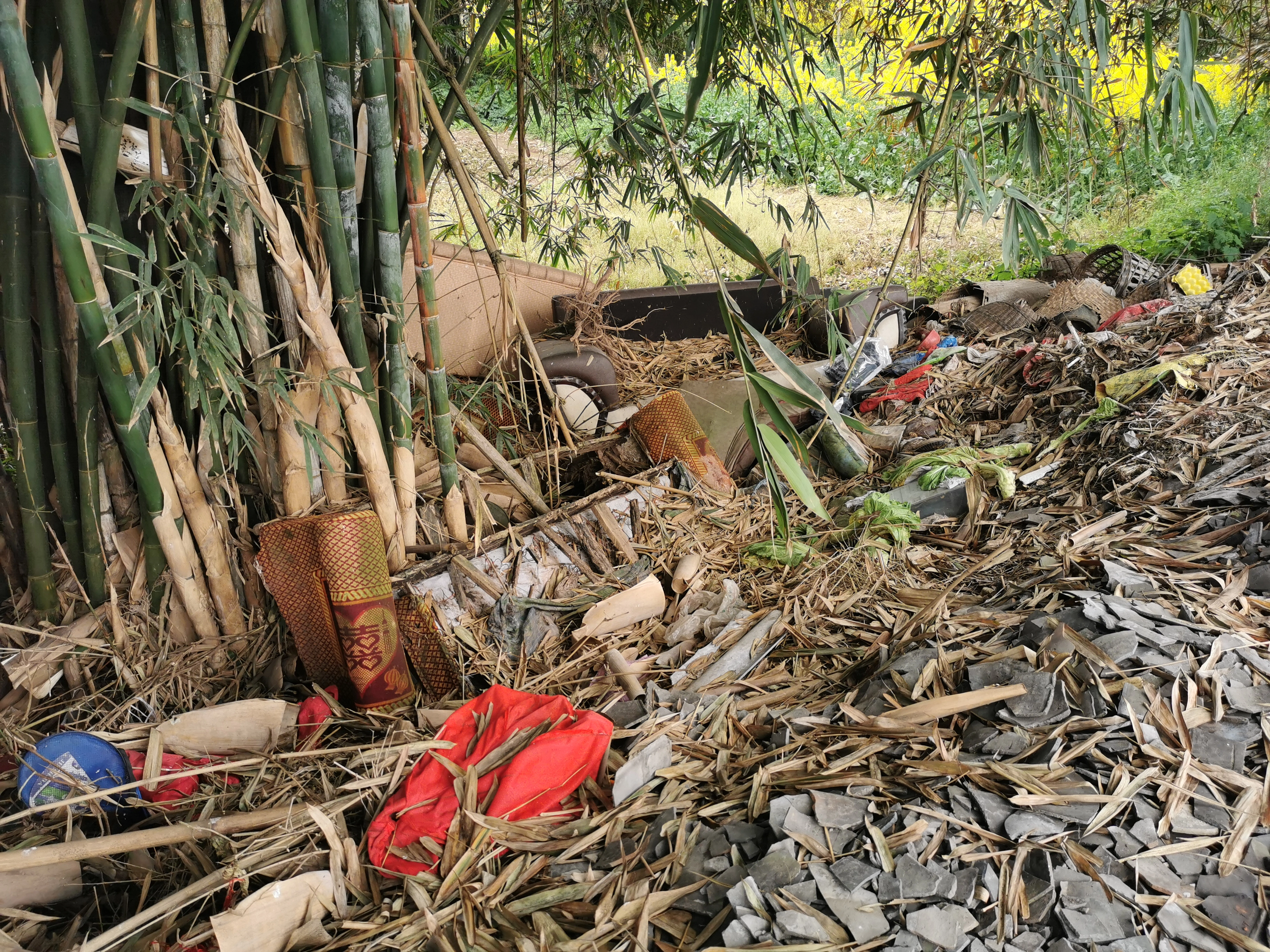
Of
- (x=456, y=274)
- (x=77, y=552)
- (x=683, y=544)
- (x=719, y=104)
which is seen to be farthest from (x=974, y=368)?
(x=719, y=104)

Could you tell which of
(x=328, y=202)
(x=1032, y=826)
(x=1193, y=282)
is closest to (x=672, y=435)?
(x=328, y=202)

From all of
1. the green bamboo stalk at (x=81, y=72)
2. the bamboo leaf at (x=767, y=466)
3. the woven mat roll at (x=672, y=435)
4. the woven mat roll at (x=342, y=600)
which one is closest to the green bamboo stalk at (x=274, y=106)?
the green bamboo stalk at (x=81, y=72)

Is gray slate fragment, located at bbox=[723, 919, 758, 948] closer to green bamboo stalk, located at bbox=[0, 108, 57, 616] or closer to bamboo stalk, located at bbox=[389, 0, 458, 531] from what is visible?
bamboo stalk, located at bbox=[389, 0, 458, 531]

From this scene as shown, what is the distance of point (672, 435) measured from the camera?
251 cm

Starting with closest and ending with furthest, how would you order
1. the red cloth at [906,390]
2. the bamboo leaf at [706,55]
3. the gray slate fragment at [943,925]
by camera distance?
the bamboo leaf at [706,55] → the gray slate fragment at [943,925] → the red cloth at [906,390]

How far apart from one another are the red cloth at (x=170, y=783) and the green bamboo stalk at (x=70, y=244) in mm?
464

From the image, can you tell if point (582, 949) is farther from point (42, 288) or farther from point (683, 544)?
point (42, 288)

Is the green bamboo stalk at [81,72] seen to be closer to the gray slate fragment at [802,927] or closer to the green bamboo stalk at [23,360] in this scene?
the green bamboo stalk at [23,360]

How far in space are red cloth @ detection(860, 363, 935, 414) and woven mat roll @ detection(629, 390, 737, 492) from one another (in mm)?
1129

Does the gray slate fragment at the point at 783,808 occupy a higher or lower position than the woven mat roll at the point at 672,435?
lower

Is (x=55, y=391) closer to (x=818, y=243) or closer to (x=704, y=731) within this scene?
(x=704, y=731)

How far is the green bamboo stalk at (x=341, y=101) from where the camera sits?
5.04ft

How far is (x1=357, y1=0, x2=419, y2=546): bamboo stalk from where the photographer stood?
62.2 inches

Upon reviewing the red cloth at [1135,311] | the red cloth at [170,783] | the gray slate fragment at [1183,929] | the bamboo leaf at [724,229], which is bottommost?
the gray slate fragment at [1183,929]
